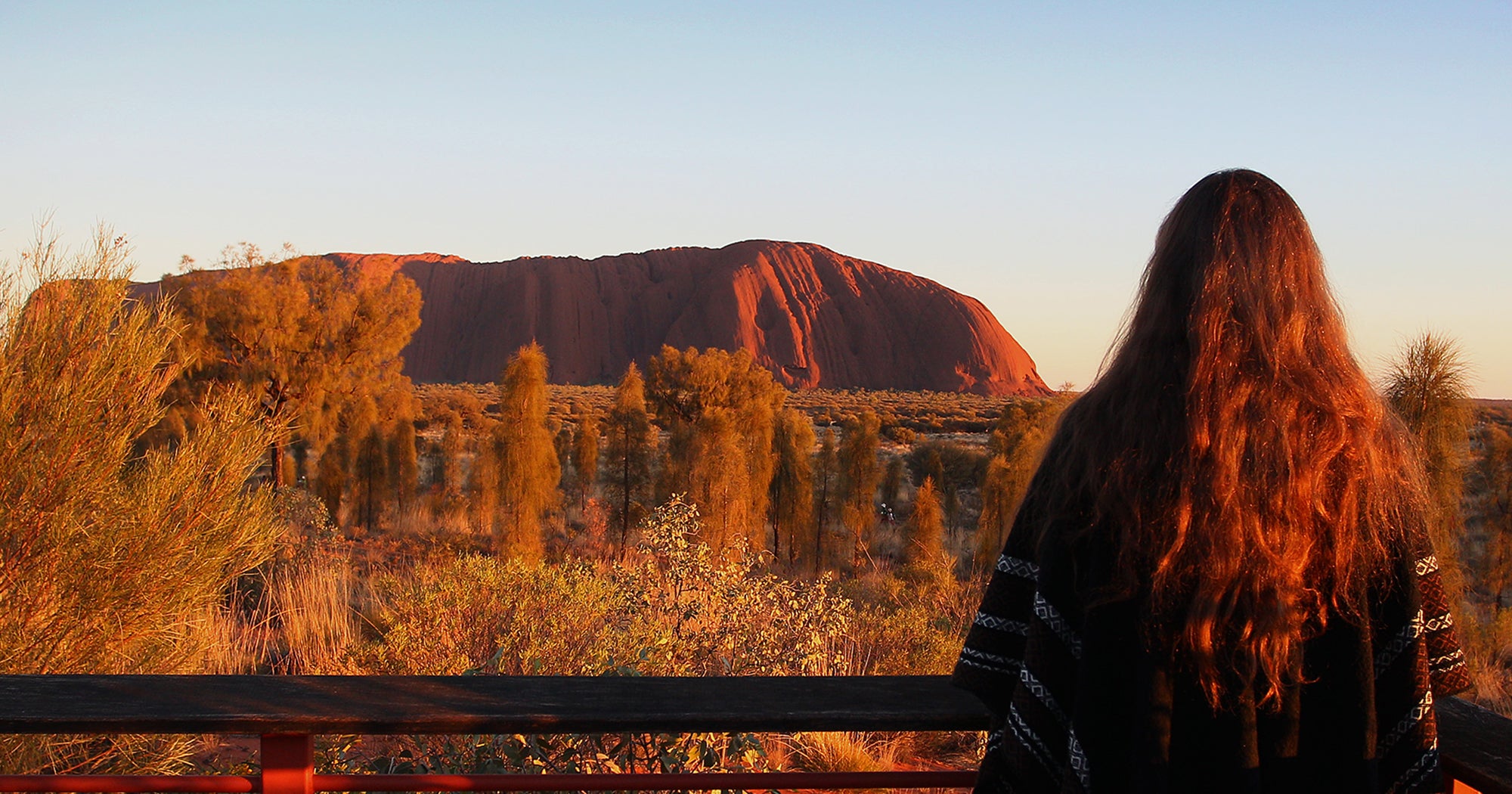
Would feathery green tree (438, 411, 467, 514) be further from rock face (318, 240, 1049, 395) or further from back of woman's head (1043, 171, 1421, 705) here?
rock face (318, 240, 1049, 395)

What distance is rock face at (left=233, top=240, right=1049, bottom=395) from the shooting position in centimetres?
8994

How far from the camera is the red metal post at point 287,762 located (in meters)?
1.51

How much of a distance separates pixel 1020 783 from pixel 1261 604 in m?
0.40

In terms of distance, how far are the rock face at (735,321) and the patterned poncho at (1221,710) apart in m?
83.8

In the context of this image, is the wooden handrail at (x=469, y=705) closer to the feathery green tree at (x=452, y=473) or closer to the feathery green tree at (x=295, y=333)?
the feathery green tree at (x=295, y=333)

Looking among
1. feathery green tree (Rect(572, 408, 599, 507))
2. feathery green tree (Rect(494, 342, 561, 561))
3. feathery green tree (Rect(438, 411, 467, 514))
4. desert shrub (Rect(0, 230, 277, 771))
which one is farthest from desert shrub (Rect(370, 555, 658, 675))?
feathery green tree (Rect(572, 408, 599, 507))

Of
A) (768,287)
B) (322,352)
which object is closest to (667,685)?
(322,352)

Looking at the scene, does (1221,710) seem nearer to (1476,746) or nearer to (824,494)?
(1476,746)

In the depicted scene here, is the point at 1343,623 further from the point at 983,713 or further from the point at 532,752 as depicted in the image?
the point at 532,752

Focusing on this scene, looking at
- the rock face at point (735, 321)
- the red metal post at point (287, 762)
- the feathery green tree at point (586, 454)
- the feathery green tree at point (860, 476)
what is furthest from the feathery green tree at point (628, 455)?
the rock face at point (735, 321)

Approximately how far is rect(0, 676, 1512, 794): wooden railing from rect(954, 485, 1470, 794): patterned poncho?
235mm

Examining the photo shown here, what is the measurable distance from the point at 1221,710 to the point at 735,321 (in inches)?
3491

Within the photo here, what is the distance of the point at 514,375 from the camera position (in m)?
13.0

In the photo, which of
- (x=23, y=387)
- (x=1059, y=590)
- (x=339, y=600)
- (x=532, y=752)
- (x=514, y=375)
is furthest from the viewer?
(x=514, y=375)
